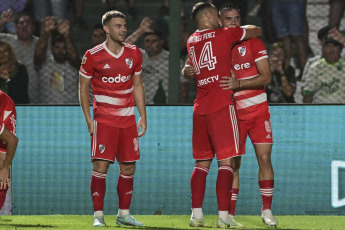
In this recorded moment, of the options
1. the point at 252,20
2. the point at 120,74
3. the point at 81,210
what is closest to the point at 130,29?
the point at 252,20

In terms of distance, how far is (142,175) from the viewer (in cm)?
849

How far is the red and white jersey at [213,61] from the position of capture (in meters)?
6.42

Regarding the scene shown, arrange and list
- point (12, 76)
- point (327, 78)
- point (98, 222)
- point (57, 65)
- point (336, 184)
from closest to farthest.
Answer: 1. point (98, 222)
2. point (336, 184)
3. point (12, 76)
4. point (327, 78)
5. point (57, 65)

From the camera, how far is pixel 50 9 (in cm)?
1018

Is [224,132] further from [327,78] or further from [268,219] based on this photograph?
[327,78]

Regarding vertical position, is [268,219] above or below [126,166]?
below

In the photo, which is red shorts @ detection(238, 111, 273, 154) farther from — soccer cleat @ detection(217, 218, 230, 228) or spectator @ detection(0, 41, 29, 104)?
spectator @ detection(0, 41, 29, 104)

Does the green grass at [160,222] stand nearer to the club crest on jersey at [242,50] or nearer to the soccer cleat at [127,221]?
the soccer cleat at [127,221]

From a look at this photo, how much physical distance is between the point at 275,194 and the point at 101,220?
2385 mm

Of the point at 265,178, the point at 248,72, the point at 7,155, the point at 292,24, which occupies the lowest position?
the point at 265,178

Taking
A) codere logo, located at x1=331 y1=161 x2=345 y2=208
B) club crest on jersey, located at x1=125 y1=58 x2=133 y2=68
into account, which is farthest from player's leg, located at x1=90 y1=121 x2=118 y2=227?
codere logo, located at x1=331 y1=161 x2=345 y2=208

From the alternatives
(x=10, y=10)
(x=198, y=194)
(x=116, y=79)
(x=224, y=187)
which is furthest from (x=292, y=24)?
(x=224, y=187)

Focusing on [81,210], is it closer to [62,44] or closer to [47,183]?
[47,183]

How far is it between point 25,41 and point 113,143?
3446mm
